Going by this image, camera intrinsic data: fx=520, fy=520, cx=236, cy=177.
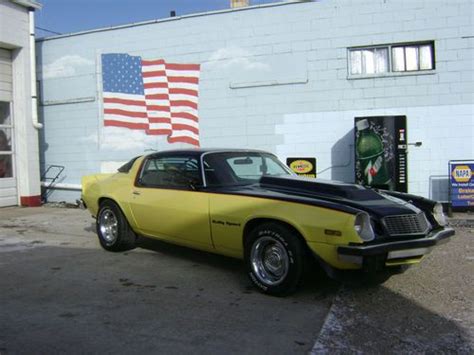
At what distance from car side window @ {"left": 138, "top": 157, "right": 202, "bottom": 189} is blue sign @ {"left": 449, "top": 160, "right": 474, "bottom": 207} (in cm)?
630

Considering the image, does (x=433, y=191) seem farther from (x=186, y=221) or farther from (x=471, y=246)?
(x=186, y=221)

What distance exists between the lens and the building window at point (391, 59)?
426 inches

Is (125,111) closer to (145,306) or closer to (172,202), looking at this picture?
(172,202)

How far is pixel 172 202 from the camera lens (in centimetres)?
620

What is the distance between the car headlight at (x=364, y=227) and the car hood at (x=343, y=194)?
0.16 metres

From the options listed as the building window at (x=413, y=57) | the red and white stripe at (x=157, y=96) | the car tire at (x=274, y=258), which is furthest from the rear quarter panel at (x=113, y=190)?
the building window at (x=413, y=57)

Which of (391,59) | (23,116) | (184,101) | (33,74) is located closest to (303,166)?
(391,59)

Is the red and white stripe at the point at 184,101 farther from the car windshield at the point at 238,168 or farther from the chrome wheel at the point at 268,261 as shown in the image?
the chrome wheel at the point at 268,261

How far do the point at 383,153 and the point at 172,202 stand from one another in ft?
18.4

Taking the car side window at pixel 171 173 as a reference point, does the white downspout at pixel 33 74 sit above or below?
above

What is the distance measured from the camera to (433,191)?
35.4 feet

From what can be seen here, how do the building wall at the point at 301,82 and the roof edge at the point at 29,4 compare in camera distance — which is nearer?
the building wall at the point at 301,82

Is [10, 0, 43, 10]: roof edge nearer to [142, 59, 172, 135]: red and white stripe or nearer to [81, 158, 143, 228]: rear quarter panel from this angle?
[142, 59, 172, 135]: red and white stripe

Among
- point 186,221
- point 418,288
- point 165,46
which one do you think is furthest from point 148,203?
point 165,46
